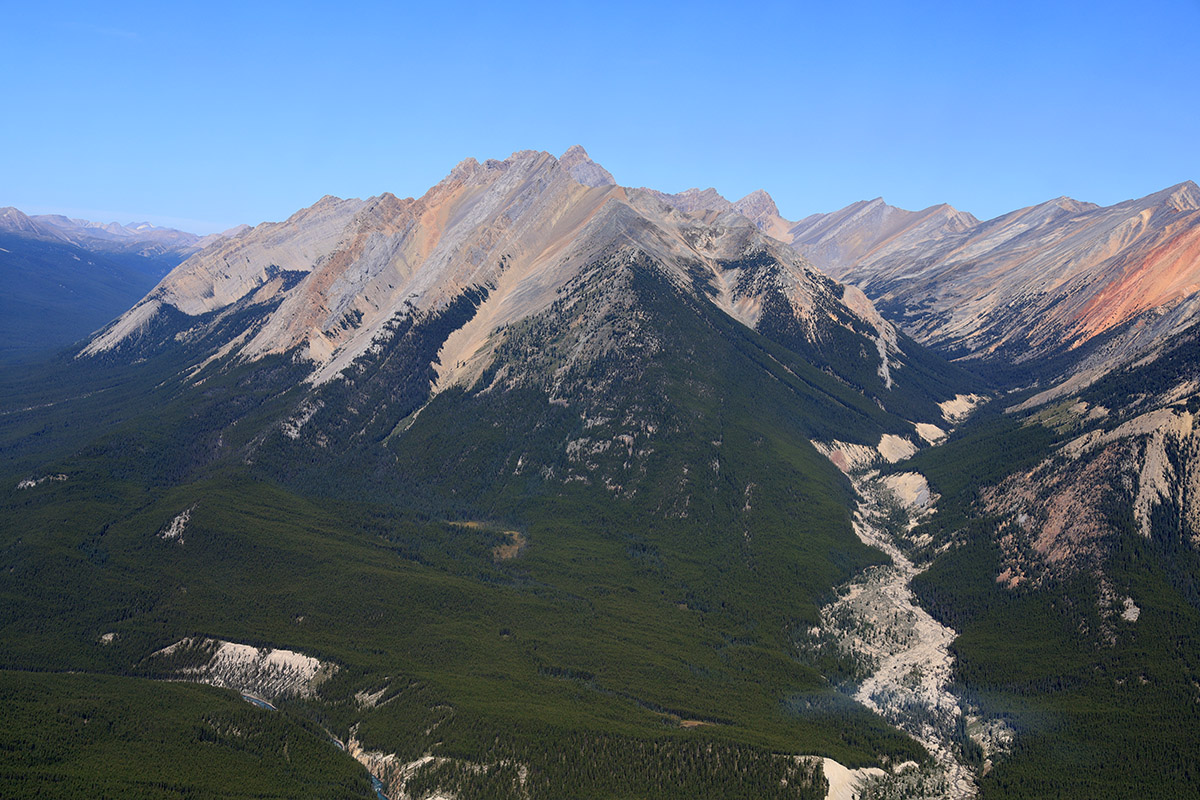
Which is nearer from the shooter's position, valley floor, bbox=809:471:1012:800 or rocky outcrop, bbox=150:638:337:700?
valley floor, bbox=809:471:1012:800

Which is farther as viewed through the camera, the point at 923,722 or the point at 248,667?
the point at 248,667

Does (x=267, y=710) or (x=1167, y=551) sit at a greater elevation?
(x=1167, y=551)

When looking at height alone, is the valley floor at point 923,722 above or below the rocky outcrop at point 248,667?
above

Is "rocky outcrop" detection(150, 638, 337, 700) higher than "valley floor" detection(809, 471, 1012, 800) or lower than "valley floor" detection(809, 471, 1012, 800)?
lower

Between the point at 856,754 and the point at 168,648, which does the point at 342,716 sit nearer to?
the point at 168,648

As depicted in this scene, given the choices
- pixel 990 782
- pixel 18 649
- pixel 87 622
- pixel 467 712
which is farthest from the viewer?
pixel 87 622

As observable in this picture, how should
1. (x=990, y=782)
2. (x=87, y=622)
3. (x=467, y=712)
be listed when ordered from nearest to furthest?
(x=990, y=782) < (x=467, y=712) < (x=87, y=622)

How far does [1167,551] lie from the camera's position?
197375 mm

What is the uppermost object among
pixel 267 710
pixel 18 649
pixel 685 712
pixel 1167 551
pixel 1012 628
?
pixel 1167 551

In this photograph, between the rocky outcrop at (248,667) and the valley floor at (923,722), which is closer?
the valley floor at (923,722)

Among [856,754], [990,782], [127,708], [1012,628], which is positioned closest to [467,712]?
[127,708]

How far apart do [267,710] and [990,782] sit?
128m

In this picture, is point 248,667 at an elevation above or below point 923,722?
below

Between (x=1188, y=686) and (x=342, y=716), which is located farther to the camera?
(x=342, y=716)
